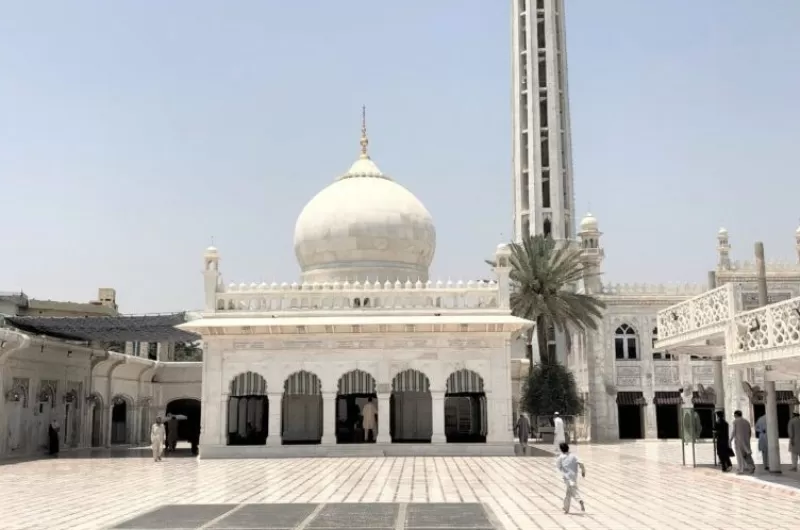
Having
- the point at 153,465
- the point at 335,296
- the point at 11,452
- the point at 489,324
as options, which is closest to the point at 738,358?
the point at 489,324

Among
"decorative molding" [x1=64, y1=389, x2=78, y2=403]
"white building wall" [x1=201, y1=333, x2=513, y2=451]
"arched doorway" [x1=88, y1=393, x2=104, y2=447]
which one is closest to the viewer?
"white building wall" [x1=201, y1=333, x2=513, y2=451]

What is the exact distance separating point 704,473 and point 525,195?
2969 cm

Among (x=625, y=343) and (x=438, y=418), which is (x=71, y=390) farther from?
(x=625, y=343)

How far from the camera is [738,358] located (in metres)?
15.9

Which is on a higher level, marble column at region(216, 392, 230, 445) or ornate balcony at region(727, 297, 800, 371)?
ornate balcony at region(727, 297, 800, 371)

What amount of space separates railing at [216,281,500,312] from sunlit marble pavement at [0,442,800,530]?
4604mm

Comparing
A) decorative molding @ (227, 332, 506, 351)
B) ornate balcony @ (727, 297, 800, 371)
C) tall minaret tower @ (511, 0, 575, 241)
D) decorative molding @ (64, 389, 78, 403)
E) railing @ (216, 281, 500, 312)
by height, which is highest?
tall minaret tower @ (511, 0, 575, 241)

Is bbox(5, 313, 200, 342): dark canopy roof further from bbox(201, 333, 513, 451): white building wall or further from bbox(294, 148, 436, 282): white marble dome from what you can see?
bbox(294, 148, 436, 282): white marble dome

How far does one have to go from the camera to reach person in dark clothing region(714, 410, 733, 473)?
57.2ft

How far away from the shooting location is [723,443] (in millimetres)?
17609

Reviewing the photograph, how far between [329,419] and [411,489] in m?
9.53

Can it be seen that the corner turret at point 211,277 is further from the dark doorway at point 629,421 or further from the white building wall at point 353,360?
the dark doorway at point 629,421

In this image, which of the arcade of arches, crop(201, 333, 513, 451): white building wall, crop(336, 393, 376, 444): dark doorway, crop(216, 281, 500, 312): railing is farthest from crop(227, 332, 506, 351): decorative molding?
crop(336, 393, 376, 444): dark doorway

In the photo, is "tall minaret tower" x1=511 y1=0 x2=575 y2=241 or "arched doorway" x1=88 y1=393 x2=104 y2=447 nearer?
"arched doorway" x1=88 y1=393 x2=104 y2=447
